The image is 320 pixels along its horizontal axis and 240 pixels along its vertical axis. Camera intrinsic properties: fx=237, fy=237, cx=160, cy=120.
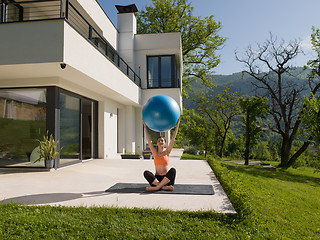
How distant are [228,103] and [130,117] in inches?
687

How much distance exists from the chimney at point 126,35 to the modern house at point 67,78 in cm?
6

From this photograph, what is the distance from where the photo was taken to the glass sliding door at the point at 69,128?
9.13 meters

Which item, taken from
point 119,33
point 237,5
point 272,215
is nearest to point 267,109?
point 237,5

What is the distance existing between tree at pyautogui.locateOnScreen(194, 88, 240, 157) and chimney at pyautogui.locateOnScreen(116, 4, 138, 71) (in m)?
16.7

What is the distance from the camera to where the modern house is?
6527mm

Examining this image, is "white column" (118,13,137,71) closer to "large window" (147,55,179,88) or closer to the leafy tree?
"large window" (147,55,179,88)

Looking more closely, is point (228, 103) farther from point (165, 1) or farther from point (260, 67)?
point (165, 1)

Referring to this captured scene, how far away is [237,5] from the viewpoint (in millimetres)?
19156

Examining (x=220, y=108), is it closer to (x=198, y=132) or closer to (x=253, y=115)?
(x=198, y=132)

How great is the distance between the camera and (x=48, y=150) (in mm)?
8094

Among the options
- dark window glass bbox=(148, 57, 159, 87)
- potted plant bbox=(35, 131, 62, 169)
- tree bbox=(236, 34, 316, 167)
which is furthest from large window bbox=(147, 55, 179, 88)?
potted plant bbox=(35, 131, 62, 169)

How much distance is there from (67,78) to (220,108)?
24634 mm

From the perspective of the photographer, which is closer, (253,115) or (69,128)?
(69,128)

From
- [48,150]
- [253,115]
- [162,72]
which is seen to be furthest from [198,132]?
[48,150]
